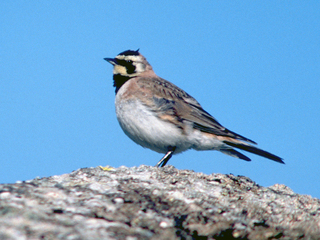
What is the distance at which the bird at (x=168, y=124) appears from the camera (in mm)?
8203

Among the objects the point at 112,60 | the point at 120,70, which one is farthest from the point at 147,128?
the point at 112,60

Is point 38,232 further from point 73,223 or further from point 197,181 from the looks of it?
point 197,181

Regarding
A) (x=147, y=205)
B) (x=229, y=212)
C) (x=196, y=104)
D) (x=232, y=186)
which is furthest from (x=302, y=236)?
(x=196, y=104)

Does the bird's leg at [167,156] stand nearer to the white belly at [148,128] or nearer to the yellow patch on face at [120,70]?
the white belly at [148,128]

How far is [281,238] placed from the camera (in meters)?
4.37

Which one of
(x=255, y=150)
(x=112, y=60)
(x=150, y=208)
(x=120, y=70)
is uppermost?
(x=112, y=60)

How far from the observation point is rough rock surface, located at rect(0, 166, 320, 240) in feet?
11.8

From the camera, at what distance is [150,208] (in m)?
4.28

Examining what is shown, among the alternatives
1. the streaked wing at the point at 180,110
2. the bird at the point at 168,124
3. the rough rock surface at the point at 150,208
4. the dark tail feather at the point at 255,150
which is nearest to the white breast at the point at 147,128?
the bird at the point at 168,124

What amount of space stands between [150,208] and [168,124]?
4068 millimetres

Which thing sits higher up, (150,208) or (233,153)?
(233,153)

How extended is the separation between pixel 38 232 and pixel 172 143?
5138 millimetres

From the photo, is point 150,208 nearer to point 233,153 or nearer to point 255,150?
point 255,150

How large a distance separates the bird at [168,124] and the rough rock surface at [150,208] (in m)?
2.39
